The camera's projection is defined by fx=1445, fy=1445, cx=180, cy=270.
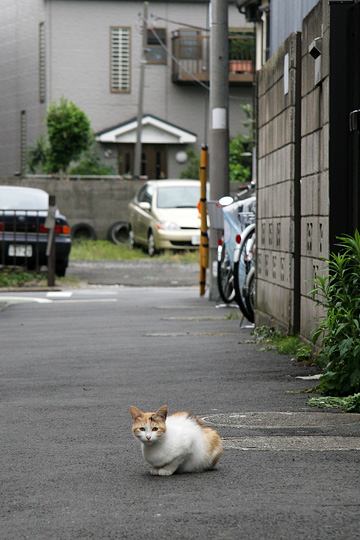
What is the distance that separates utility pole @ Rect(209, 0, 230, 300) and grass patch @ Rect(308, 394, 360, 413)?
1084 cm

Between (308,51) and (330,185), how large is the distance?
157cm

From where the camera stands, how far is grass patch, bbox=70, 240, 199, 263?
30938 millimetres

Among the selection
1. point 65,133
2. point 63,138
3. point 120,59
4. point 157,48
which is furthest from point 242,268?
point 157,48

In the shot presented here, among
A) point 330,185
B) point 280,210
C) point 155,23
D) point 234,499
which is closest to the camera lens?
point 234,499

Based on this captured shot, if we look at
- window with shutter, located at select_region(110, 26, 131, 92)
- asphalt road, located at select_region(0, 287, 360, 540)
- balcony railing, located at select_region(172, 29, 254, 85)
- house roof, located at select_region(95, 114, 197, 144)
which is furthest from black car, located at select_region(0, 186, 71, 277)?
balcony railing, located at select_region(172, 29, 254, 85)

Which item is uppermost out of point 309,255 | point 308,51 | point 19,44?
point 19,44

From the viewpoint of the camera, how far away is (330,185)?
1012 cm

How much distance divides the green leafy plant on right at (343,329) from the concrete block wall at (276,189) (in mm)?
3158

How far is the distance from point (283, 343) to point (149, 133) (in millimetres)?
39044

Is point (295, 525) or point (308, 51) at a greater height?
point (308, 51)

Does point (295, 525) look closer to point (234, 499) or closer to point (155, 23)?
point (234, 499)

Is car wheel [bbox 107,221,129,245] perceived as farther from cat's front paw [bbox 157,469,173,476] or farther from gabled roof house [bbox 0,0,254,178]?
cat's front paw [bbox 157,469,173,476]

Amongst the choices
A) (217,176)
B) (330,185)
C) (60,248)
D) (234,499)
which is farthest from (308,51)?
(60,248)

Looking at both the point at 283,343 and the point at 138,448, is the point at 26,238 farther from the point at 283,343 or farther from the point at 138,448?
the point at 138,448
